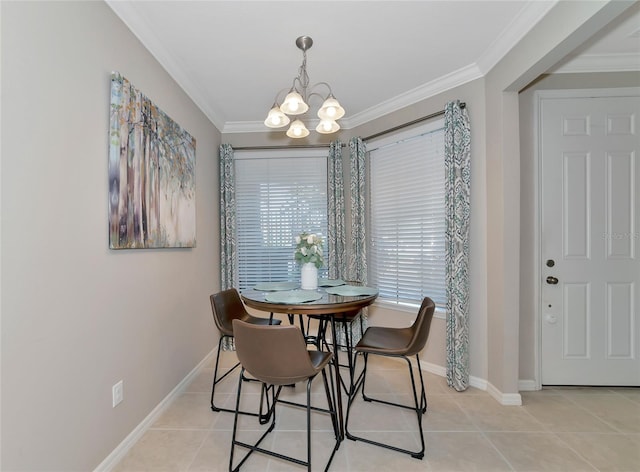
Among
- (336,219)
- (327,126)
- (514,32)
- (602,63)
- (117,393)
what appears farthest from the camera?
(336,219)

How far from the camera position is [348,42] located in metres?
2.20

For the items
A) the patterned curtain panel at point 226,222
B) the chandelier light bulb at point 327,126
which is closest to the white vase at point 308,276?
the chandelier light bulb at point 327,126

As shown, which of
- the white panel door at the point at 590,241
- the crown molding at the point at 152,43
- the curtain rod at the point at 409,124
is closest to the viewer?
the crown molding at the point at 152,43

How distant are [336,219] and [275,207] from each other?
799mm

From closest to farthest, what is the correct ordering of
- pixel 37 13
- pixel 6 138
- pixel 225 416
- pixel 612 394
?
pixel 6 138
pixel 37 13
pixel 225 416
pixel 612 394

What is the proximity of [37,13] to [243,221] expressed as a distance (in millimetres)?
2619

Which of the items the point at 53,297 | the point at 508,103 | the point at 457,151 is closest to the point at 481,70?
the point at 508,103

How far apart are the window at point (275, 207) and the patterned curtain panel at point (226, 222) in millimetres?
198

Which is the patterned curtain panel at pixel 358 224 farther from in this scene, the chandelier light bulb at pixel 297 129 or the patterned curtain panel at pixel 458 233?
the chandelier light bulb at pixel 297 129

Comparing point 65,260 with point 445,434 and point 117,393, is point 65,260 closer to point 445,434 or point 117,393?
point 117,393

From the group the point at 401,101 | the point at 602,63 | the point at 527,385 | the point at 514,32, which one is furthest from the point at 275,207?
the point at 602,63

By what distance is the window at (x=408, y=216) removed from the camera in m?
2.87

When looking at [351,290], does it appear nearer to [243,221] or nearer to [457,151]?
[457,151]

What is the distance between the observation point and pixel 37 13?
1.25m
